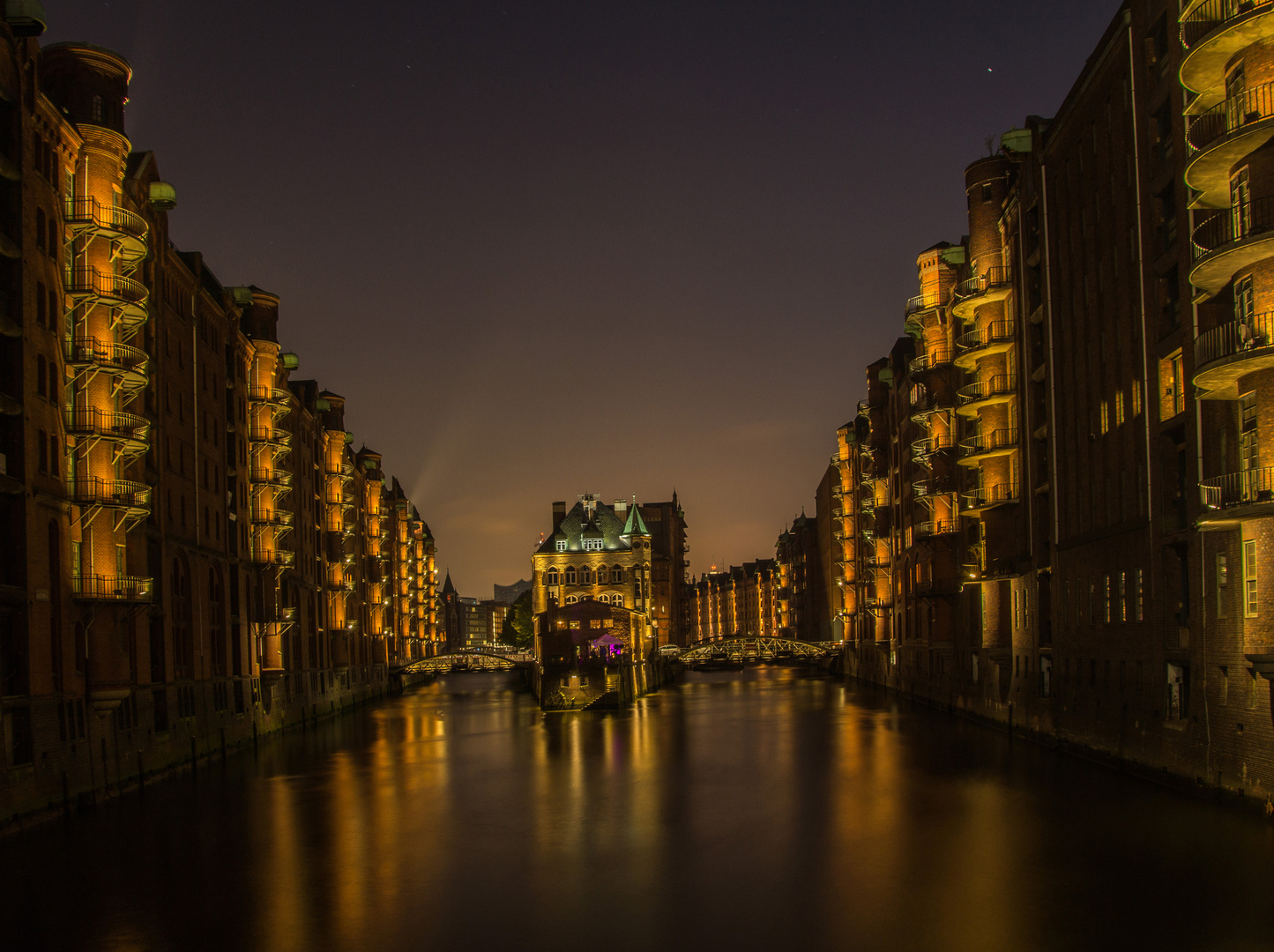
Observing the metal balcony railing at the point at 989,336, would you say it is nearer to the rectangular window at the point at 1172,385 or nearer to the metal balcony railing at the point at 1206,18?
the rectangular window at the point at 1172,385

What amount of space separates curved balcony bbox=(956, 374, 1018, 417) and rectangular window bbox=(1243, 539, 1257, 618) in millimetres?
24951

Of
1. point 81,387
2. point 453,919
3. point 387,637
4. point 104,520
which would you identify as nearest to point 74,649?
point 104,520

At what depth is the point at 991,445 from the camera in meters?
55.1

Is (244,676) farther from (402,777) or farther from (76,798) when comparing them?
(76,798)

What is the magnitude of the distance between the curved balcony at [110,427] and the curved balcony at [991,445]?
34.5 m

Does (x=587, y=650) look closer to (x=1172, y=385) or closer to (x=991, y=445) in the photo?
(x=991, y=445)

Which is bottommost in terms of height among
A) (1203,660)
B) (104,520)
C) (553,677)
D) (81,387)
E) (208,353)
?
(553,677)

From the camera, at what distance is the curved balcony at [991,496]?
53812 mm

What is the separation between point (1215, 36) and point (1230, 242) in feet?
15.1

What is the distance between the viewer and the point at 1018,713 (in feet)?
172

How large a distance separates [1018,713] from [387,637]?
77410 millimetres

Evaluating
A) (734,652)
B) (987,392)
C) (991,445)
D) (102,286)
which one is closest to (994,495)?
(991,445)

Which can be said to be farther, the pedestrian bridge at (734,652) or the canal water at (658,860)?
the pedestrian bridge at (734,652)

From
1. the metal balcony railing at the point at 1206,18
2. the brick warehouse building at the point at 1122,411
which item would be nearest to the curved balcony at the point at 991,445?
the brick warehouse building at the point at 1122,411
